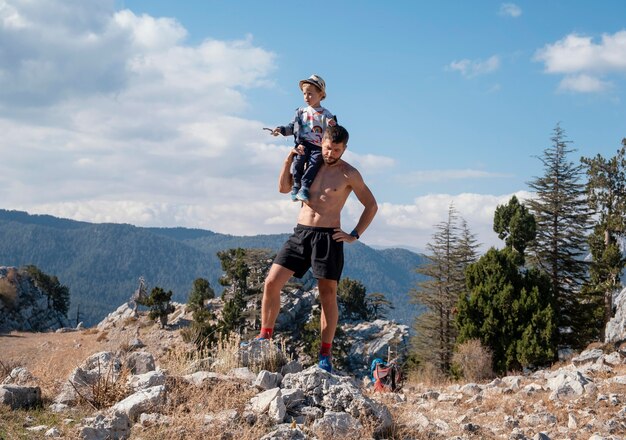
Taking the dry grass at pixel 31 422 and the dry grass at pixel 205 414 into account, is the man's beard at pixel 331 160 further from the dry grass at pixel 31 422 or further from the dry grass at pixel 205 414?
the dry grass at pixel 31 422

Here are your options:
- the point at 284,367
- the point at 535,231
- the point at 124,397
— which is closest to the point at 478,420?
the point at 284,367

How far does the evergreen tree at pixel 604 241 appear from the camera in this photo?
3416 centimetres

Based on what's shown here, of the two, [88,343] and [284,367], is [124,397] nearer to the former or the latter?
[284,367]

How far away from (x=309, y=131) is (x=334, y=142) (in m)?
0.43

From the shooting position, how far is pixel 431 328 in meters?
A: 43.0

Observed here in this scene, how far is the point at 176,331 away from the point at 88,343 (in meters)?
6.65

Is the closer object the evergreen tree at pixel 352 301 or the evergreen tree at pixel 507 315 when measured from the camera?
the evergreen tree at pixel 507 315

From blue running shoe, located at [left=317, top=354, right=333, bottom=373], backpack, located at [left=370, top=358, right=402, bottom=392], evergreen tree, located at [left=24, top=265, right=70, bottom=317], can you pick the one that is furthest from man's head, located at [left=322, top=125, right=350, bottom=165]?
evergreen tree, located at [left=24, top=265, right=70, bottom=317]

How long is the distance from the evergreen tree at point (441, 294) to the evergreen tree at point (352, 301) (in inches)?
867

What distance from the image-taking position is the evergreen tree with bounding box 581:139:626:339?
3416cm

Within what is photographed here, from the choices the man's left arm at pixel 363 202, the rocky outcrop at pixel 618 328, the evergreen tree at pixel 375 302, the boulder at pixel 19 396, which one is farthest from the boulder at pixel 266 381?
the evergreen tree at pixel 375 302

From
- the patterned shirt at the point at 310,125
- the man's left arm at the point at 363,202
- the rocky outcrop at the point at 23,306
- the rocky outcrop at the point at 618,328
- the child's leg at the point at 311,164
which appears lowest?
the rocky outcrop at the point at 23,306

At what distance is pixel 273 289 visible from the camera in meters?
6.12

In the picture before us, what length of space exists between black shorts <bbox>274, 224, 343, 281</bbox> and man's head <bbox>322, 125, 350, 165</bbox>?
31.4 inches
